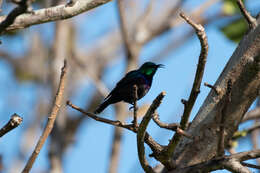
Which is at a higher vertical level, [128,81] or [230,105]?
[128,81]

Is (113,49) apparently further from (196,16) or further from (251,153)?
(251,153)

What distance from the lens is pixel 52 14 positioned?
231 centimetres

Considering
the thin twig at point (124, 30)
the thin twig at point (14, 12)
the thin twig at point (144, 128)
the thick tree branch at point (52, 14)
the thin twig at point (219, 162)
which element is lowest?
the thin twig at point (219, 162)

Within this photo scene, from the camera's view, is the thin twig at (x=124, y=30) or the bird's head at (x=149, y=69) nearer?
the bird's head at (x=149, y=69)

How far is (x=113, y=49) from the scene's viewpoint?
13.6 meters

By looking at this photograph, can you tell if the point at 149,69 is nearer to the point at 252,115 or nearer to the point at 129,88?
the point at 129,88

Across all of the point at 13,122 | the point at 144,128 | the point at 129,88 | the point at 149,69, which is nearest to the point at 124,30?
the point at 149,69


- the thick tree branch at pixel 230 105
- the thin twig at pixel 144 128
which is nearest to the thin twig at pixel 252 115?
the thick tree branch at pixel 230 105

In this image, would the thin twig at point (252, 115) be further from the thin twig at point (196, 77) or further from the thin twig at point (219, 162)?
the thin twig at point (219, 162)

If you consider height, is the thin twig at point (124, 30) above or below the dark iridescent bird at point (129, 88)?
above

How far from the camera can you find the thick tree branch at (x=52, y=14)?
2219 mm

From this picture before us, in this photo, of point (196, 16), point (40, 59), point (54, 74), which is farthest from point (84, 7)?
point (40, 59)

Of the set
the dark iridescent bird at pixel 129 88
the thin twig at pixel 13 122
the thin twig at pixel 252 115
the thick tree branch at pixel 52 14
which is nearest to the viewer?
the thin twig at pixel 13 122

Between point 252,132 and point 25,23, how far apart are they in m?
2.90
